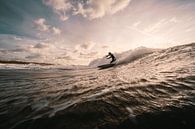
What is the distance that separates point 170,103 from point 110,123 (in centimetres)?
149

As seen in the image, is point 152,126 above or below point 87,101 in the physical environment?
below

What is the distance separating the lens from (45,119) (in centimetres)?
311

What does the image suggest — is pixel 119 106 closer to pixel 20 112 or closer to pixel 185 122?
pixel 185 122

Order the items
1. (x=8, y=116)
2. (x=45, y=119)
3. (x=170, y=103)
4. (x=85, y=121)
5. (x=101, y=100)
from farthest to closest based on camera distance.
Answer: (x=101, y=100) → (x=8, y=116) → (x=170, y=103) → (x=45, y=119) → (x=85, y=121)

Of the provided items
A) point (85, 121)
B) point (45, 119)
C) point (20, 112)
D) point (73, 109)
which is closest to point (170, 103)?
point (85, 121)

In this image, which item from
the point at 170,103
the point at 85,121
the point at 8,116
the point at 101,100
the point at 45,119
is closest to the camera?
the point at 85,121

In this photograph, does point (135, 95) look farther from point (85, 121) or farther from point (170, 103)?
point (85, 121)

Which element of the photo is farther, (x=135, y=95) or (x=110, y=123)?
(x=135, y=95)

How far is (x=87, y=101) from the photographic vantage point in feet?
12.7

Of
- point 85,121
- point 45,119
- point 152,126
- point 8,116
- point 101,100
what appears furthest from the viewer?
point 101,100

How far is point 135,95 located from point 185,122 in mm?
1556

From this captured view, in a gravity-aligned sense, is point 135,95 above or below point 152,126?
above

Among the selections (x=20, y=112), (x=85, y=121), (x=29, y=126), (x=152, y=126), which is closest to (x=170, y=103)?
(x=152, y=126)

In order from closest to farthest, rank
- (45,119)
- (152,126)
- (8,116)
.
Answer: (152,126), (45,119), (8,116)
